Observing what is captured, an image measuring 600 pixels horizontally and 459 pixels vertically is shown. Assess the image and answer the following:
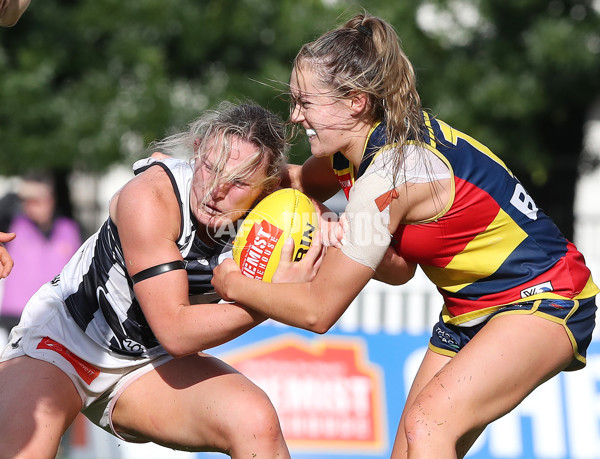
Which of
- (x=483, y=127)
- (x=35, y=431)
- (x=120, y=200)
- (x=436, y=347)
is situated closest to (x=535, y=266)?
(x=436, y=347)

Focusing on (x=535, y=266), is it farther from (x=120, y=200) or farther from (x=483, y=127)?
(x=483, y=127)

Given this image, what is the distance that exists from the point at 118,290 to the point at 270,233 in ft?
2.66

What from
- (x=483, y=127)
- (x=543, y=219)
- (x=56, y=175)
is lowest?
(x=56, y=175)

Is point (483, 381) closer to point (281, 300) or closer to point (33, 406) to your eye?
point (281, 300)

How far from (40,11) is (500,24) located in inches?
237

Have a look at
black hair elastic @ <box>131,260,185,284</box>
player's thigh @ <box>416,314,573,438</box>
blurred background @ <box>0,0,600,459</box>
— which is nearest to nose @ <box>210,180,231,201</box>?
black hair elastic @ <box>131,260,185,284</box>

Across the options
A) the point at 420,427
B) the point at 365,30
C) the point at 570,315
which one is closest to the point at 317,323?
the point at 420,427

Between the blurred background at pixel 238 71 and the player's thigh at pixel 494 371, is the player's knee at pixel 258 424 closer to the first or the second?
the player's thigh at pixel 494 371

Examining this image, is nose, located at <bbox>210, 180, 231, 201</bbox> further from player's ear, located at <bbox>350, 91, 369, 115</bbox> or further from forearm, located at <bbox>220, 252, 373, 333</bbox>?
player's ear, located at <bbox>350, 91, 369, 115</bbox>

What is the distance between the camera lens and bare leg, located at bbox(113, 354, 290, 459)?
11.1ft

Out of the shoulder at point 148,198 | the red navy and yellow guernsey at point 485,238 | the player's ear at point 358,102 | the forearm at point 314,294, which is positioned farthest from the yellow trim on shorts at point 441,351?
the shoulder at point 148,198

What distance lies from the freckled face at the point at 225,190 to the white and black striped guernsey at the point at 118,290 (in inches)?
5.1

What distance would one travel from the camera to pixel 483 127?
11188 mm

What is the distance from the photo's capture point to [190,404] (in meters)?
3.60
